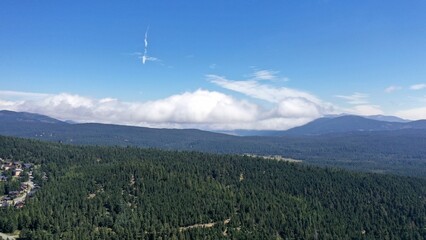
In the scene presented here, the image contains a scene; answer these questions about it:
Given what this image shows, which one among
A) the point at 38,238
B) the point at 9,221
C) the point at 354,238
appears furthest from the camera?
the point at 354,238

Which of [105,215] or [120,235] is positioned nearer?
[120,235]

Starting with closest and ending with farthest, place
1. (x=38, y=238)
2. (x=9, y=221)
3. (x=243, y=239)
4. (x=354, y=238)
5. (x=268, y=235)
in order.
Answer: (x=38, y=238) → (x=9, y=221) → (x=243, y=239) → (x=268, y=235) → (x=354, y=238)

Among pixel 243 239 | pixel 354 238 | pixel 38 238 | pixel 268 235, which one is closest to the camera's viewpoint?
pixel 38 238

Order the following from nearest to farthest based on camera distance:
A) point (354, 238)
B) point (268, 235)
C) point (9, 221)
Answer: point (9, 221) → point (268, 235) → point (354, 238)

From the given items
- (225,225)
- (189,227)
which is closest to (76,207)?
(189,227)

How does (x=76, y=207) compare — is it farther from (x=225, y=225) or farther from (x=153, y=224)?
(x=225, y=225)

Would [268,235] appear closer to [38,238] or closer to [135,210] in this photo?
[135,210]

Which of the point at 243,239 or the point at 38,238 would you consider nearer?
the point at 38,238

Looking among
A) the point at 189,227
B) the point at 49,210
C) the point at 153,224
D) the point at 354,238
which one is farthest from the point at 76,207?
the point at 354,238

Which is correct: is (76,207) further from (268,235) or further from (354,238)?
(354,238)
